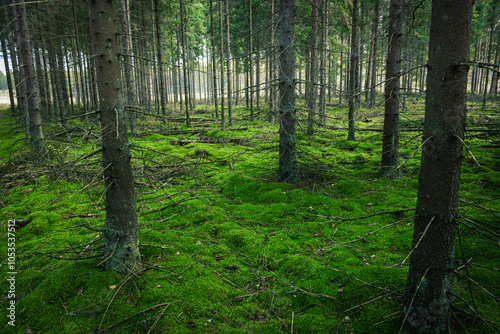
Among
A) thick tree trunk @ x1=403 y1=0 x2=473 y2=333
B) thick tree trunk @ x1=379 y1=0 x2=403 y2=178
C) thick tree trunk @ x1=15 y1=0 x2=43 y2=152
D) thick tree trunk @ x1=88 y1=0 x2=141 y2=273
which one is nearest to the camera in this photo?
thick tree trunk @ x1=403 y1=0 x2=473 y2=333

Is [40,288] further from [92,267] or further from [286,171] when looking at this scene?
[286,171]

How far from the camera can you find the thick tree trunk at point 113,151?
9.80 feet

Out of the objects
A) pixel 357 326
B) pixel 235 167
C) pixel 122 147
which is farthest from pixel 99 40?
pixel 235 167

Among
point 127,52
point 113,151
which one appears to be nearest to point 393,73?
point 113,151

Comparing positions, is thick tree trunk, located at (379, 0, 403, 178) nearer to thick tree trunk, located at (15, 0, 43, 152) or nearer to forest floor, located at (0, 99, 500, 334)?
forest floor, located at (0, 99, 500, 334)

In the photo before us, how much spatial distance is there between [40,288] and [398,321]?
414cm

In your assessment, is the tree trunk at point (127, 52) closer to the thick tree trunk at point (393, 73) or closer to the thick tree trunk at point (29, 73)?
the thick tree trunk at point (29, 73)

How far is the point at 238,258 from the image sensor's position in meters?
4.14

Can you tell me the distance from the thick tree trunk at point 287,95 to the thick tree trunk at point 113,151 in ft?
13.4

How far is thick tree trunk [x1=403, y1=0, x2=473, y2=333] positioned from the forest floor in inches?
6.5

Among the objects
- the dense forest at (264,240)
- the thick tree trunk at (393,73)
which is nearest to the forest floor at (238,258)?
the dense forest at (264,240)

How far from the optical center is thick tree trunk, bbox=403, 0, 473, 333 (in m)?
2.13

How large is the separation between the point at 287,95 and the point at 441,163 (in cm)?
459

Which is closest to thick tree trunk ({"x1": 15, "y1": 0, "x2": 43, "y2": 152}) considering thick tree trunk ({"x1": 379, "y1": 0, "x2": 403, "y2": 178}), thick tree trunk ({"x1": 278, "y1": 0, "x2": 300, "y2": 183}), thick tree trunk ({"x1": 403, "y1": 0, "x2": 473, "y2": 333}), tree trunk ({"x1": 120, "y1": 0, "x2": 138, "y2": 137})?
tree trunk ({"x1": 120, "y1": 0, "x2": 138, "y2": 137})
